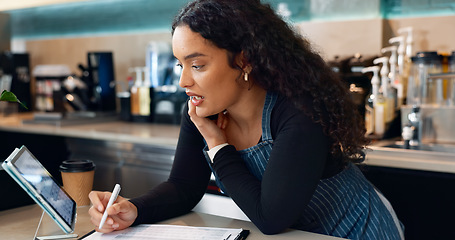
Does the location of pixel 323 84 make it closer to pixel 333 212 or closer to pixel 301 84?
pixel 301 84

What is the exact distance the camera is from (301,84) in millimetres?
1193

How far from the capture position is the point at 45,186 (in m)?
1.00

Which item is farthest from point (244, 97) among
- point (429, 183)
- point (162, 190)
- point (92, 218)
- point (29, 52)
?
point (29, 52)

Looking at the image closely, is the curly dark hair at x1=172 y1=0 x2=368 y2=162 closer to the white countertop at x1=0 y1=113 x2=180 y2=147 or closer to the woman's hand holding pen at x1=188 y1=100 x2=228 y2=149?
the woman's hand holding pen at x1=188 y1=100 x2=228 y2=149

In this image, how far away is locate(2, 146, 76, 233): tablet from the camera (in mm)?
926

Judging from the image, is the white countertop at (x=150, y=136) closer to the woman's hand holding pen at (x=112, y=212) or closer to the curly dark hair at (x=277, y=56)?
Result: the curly dark hair at (x=277, y=56)

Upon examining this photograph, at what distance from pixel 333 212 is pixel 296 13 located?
1.66m

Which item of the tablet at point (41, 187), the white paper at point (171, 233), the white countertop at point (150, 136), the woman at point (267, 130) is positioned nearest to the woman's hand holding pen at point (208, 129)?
the woman at point (267, 130)

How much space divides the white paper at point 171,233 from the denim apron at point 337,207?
0.23 meters

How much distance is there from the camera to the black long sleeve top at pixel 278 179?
1084mm

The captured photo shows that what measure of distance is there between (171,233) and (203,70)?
0.37 meters

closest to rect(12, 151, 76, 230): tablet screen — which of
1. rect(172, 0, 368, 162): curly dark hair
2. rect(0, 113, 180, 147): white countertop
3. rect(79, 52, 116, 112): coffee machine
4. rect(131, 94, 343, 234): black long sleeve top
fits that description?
rect(131, 94, 343, 234): black long sleeve top

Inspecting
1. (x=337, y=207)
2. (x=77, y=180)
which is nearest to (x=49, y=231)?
(x=77, y=180)

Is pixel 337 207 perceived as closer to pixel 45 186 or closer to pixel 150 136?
pixel 45 186
